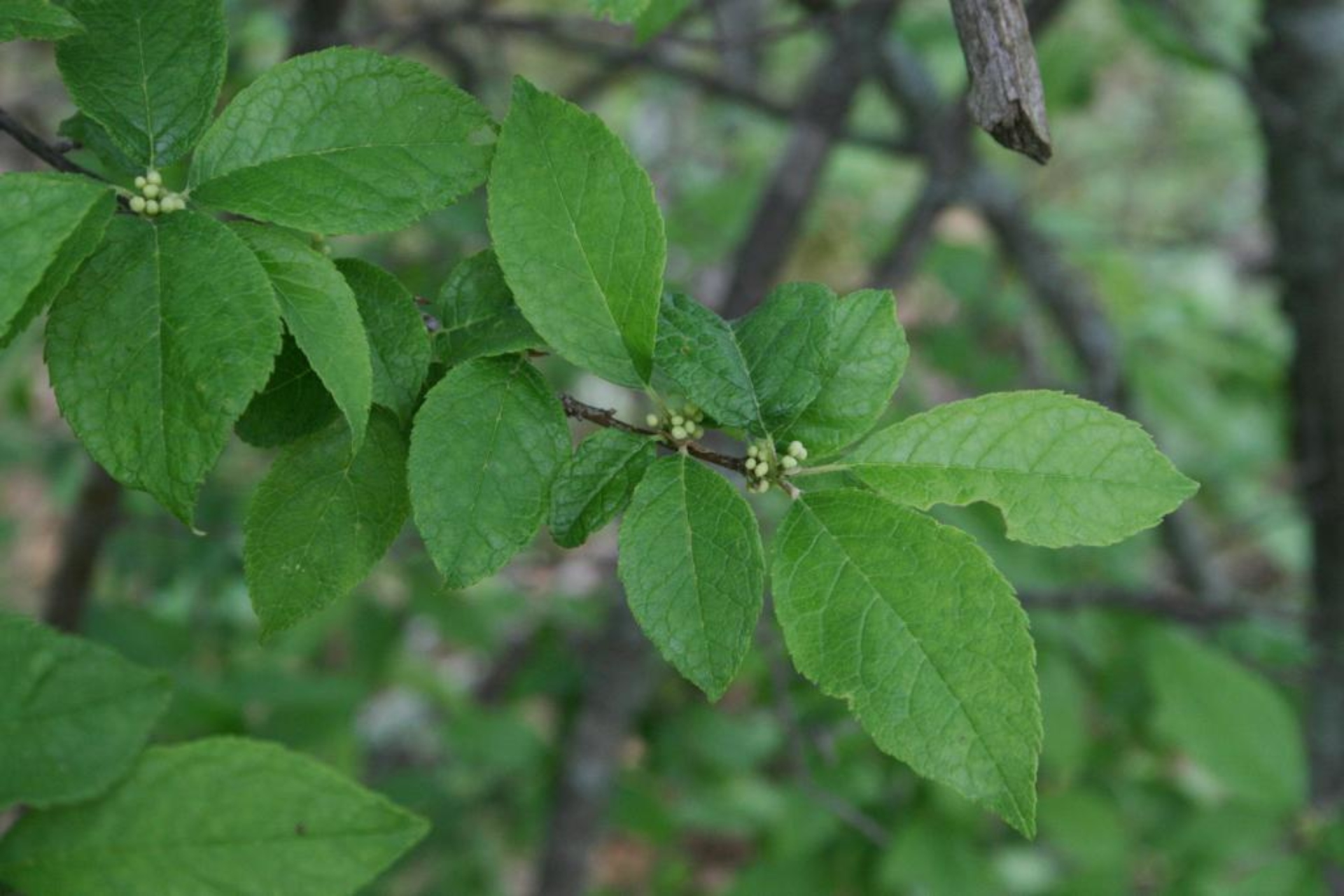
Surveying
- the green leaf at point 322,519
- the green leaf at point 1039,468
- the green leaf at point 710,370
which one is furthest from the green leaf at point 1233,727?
the green leaf at point 322,519

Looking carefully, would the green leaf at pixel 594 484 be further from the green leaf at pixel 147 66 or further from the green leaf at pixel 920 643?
the green leaf at pixel 147 66

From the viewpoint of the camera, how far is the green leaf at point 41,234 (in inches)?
25.5

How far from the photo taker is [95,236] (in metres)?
0.70

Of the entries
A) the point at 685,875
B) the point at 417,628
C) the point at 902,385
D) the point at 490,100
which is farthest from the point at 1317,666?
the point at 417,628

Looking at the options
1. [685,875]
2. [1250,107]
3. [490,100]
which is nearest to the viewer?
[1250,107]

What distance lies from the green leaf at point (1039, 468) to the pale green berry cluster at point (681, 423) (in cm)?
12

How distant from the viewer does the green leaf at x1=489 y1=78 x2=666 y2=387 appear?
0.75m

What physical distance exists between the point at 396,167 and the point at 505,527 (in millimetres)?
235

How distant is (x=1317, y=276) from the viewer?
7.40ft

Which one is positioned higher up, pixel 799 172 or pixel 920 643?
pixel 920 643

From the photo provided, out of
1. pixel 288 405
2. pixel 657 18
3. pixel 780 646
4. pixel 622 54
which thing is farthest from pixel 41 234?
pixel 622 54

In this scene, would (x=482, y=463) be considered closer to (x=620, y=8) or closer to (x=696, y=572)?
(x=696, y=572)

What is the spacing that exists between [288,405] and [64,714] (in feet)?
0.99

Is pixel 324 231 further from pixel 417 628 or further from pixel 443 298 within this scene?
pixel 417 628
